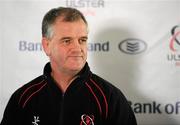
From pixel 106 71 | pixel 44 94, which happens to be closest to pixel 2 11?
pixel 44 94

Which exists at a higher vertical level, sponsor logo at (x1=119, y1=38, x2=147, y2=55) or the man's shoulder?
sponsor logo at (x1=119, y1=38, x2=147, y2=55)

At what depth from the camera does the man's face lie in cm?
139

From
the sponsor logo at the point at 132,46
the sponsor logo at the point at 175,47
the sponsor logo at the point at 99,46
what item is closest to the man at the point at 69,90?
the sponsor logo at the point at 99,46

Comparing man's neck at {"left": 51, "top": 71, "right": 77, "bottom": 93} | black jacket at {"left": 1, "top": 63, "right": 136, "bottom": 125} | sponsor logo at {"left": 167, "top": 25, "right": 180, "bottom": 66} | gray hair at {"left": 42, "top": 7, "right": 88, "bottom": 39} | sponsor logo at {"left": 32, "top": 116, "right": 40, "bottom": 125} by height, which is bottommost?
sponsor logo at {"left": 32, "top": 116, "right": 40, "bottom": 125}

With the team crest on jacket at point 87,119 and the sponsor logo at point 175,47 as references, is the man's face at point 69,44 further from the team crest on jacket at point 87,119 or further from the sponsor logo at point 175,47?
the sponsor logo at point 175,47

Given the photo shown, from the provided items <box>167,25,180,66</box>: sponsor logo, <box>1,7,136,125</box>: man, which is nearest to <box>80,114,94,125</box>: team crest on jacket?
<box>1,7,136,125</box>: man

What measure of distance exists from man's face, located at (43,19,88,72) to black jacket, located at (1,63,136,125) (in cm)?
6

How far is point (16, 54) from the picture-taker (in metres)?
1.63

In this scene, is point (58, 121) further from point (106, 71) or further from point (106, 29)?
point (106, 29)

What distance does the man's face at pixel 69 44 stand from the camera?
1394 millimetres

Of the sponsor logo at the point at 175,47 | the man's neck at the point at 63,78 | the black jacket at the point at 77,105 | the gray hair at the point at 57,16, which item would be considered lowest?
the black jacket at the point at 77,105

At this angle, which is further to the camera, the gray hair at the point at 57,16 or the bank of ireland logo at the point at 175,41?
the bank of ireland logo at the point at 175,41

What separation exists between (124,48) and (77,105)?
0.46 metres

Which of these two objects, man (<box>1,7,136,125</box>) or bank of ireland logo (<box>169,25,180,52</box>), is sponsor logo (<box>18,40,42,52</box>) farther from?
bank of ireland logo (<box>169,25,180,52</box>)
